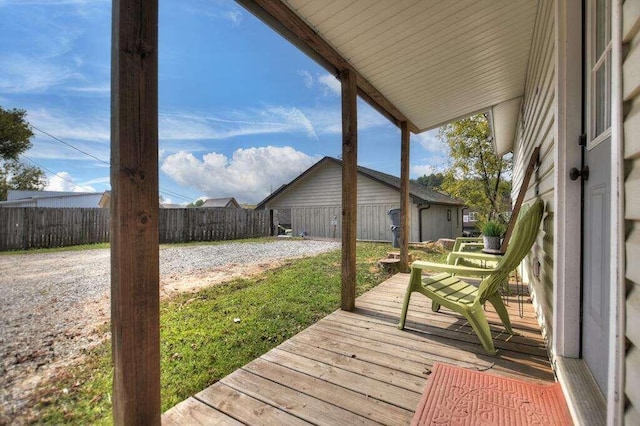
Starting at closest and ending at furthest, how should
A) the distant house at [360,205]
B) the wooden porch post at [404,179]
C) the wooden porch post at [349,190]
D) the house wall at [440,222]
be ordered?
the wooden porch post at [349,190], the wooden porch post at [404,179], the distant house at [360,205], the house wall at [440,222]

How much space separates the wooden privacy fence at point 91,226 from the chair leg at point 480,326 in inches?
190

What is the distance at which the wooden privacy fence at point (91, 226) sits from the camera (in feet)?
25.5

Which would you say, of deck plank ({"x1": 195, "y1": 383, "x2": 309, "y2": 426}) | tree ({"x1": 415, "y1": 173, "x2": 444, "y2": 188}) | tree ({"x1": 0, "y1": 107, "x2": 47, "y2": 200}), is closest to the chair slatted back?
deck plank ({"x1": 195, "y1": 383, "x2": 309, "y2": 426})

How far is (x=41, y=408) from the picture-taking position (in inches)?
63.6

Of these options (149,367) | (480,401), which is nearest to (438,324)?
(480,401)

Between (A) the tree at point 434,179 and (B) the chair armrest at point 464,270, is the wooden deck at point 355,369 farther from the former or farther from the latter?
(A) the tree at point 434,179

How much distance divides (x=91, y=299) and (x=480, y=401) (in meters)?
4.45

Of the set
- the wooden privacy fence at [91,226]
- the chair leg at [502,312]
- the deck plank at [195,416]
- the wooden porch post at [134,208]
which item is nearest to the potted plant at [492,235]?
the chair leg at [502,312]

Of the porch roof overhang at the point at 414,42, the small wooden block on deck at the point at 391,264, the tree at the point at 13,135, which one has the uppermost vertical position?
the porch roof overhang at the point at 414,42

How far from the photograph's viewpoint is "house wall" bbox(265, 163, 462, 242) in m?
12.5

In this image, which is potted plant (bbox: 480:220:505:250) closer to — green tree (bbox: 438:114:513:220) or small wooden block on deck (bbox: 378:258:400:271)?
small wooden block on deck (bbox: 378:258:400:271)

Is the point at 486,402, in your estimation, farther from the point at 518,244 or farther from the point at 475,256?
the point at 475,256

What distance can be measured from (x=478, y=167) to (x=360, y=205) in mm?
4847

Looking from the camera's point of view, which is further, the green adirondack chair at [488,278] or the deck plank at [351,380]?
the green adirondack chair at [488,278]
